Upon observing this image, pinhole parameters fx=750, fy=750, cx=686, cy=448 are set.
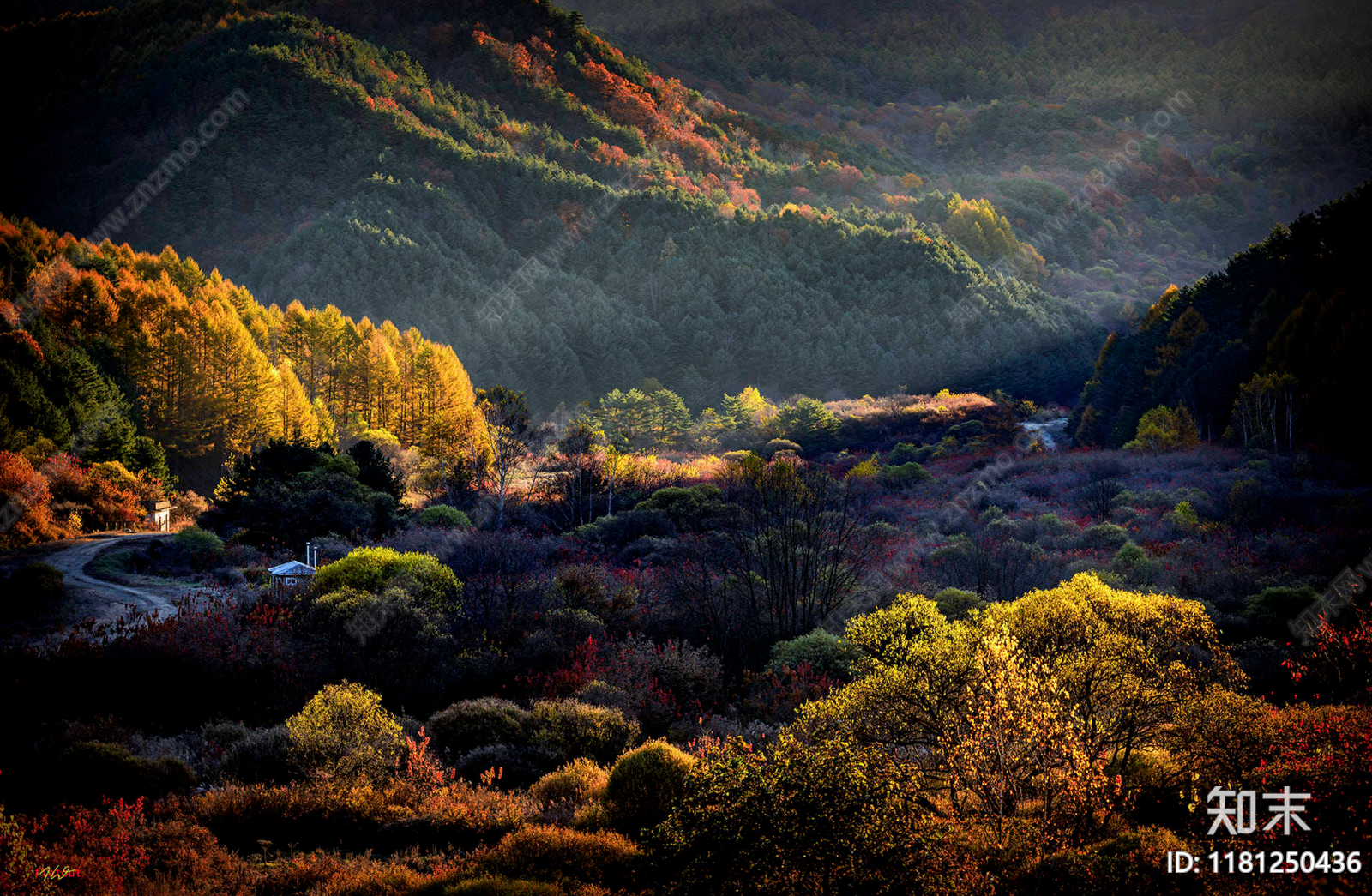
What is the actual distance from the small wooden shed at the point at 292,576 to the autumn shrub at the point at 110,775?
607 centimetres

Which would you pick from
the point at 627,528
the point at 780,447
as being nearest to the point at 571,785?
the point at 627,528

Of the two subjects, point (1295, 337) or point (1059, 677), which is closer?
point (1059, 677)

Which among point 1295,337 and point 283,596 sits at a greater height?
point 1295,337

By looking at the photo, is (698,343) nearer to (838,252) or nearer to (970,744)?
(838,252)

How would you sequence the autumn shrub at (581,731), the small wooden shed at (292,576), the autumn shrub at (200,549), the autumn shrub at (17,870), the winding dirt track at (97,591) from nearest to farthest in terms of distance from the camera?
the autumn shrub at (17,870) → the autumn shrub at (581,731) → the small wooden shed at (292,576) → the winding dirt track at (97,591) → the autumn shrub at (200,549)

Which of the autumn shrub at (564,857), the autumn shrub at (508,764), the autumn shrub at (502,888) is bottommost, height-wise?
the autumn shrub at (508,764)

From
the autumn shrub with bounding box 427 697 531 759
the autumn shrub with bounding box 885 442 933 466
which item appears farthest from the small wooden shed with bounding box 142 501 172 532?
the autumn shrub with bounding box 885 442 933 466

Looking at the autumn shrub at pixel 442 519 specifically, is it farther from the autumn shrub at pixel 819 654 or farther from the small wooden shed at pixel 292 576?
the autumn shrub at pixel 819 654

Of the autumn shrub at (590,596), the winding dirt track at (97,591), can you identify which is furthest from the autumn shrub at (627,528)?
the winding dirt track at (97,591)

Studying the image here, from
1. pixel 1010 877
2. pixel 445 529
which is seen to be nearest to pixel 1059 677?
pixel 1010 877

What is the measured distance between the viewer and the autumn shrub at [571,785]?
702 cm

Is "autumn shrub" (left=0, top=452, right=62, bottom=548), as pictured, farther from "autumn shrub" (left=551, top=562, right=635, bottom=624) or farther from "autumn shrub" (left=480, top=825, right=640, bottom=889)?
"autumn shrub" (left=480, top=825, right=640, bottom=889)

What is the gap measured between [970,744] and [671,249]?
93.1 m

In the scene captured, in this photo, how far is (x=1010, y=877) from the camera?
4.92 metres
